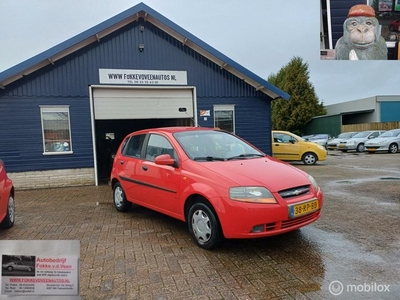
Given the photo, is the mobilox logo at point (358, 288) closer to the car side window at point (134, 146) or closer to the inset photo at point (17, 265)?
the inset photo at point (17, 265)

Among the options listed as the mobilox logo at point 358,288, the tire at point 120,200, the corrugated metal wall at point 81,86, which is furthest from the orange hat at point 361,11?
the mobilox logo at point 358,288

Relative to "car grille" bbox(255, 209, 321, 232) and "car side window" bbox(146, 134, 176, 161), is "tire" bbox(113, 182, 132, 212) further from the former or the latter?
"car grille" bbox(255, 209, 321, 232)

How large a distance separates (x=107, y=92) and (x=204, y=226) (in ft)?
25.9

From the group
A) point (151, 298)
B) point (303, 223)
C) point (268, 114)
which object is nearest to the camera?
point (151, 298)

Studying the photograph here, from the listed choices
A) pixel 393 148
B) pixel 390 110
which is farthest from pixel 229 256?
pixel 390 110

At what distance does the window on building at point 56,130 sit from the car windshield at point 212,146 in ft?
21.2

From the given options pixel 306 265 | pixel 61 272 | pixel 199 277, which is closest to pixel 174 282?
pixel 199 277

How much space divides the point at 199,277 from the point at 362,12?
16.2m

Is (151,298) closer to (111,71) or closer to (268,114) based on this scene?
(111,71)

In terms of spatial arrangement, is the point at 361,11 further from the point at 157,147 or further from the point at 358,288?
the point at 358,288

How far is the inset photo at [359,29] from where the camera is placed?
50.3 feet

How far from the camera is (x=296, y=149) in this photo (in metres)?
15.0

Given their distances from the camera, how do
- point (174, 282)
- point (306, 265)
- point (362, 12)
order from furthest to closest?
point (362, 12) < point (306, 265) < point (174, 282)

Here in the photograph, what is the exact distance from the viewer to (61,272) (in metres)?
2.46
